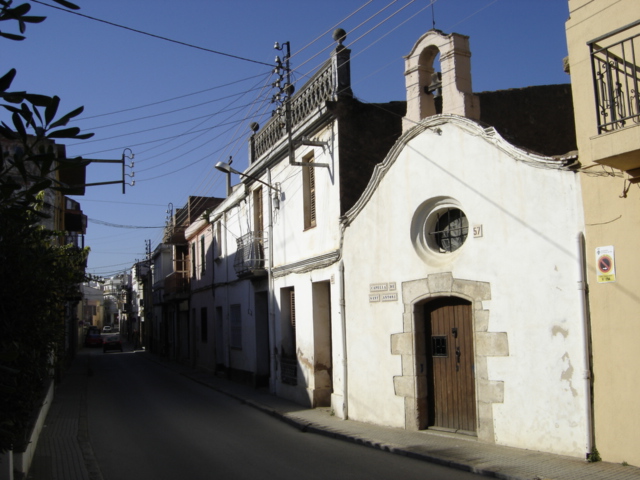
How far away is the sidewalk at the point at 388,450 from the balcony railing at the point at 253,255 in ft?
14.1

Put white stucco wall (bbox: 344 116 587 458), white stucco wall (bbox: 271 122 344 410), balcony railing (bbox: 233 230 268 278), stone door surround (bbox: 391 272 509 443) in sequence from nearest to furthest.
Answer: white stucco wall (bbox: 344 116 587 458)
stone door surround (bbox: 391 272 509 443)
white stucco wall (bbox: 271 122 344 410)
balcony railing (bbox: 233 230 268 278)

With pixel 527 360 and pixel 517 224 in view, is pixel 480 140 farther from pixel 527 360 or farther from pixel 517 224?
pixel 527 360

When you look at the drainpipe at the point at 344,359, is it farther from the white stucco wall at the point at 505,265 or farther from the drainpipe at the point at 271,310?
the drainpipe at the point at 271,310

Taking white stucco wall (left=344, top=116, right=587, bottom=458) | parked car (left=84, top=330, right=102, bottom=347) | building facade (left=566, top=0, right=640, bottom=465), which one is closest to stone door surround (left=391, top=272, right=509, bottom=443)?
white stucco wall (left=344, top=116, right=587, bottom=458)

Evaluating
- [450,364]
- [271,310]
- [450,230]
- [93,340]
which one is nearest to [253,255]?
[271,310]

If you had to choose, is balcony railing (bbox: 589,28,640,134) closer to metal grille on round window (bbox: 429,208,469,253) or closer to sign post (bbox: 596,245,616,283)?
sign post (bbox: 596,245,616,283)

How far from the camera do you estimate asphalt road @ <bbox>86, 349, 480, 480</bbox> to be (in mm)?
8516

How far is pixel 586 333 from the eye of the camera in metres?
7.93

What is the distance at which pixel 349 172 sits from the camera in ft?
45.2

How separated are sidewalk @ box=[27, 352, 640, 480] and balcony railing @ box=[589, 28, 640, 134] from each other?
3.99m

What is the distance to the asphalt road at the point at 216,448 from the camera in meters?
8.52

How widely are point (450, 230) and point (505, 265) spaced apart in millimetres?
1626

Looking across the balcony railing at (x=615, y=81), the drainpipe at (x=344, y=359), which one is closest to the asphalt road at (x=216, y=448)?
the drainpipe at (x=344, y=359)

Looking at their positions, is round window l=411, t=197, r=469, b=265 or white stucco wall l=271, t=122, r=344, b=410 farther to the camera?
white stucco wall l=271, t=122, r=344, b=410
